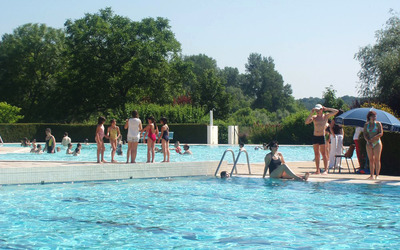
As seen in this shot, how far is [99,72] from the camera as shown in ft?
190

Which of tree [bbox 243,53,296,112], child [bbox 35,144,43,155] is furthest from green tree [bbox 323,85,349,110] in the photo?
tree [bbox 243,53,296,112]

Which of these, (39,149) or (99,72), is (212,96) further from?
(39,149)

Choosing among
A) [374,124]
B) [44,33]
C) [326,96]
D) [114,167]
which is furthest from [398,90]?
[44,33]

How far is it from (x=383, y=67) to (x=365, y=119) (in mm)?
26532

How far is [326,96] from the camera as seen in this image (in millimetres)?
50438

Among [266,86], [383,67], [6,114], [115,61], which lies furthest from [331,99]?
[266,86]

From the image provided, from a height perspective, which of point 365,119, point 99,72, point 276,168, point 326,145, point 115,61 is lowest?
point 276,168

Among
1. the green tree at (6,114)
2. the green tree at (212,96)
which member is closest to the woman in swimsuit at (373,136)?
the green tree at (6,114)

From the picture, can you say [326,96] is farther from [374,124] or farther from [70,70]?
[374,124]

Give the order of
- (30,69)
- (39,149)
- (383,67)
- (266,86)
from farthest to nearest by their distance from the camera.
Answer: (266,86), (30,69), (383,67), (39,149)

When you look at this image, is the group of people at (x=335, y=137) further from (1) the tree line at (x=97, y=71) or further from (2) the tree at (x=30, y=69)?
(2) the tree at (x=30, y=69)

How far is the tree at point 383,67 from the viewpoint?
1522 inches

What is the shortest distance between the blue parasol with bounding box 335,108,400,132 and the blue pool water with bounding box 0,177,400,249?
2.00 m

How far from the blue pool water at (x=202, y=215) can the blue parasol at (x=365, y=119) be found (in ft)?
6.56
